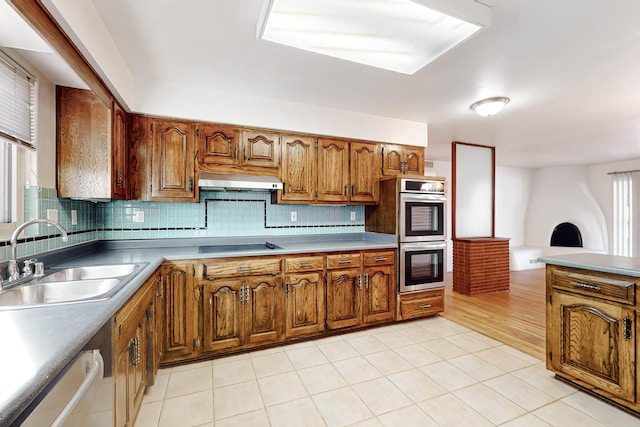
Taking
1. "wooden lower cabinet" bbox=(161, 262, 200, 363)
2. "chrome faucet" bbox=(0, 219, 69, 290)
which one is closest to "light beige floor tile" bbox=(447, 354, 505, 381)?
"wooden lower cabinet" bbox=(161, 262, 200, 363)

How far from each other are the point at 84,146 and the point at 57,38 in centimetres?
87

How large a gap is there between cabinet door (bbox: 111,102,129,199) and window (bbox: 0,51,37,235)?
0.45 meters

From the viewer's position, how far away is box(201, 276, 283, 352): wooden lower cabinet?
7.98 ft

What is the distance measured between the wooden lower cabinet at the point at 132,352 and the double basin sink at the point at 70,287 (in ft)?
0.45

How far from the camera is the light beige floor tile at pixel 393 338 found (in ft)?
8.98

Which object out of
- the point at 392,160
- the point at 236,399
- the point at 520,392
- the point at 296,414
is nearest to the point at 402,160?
the point at 392,160

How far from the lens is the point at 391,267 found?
3.16m

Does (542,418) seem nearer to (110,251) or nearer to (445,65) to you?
(445,65)

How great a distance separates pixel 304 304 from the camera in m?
2.77

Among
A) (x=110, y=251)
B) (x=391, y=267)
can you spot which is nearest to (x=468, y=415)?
(x=391, y=267)

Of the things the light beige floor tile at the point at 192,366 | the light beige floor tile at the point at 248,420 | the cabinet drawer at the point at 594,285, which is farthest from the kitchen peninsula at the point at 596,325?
the light beige floor tile at the point at 192,366

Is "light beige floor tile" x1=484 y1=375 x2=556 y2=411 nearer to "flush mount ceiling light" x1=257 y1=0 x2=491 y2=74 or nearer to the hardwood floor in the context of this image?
the hardwood floor

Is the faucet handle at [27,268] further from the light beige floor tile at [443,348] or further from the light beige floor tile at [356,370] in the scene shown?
the light beige floor tile at [443,348]

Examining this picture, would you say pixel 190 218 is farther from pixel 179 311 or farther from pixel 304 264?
pixel 304 264
